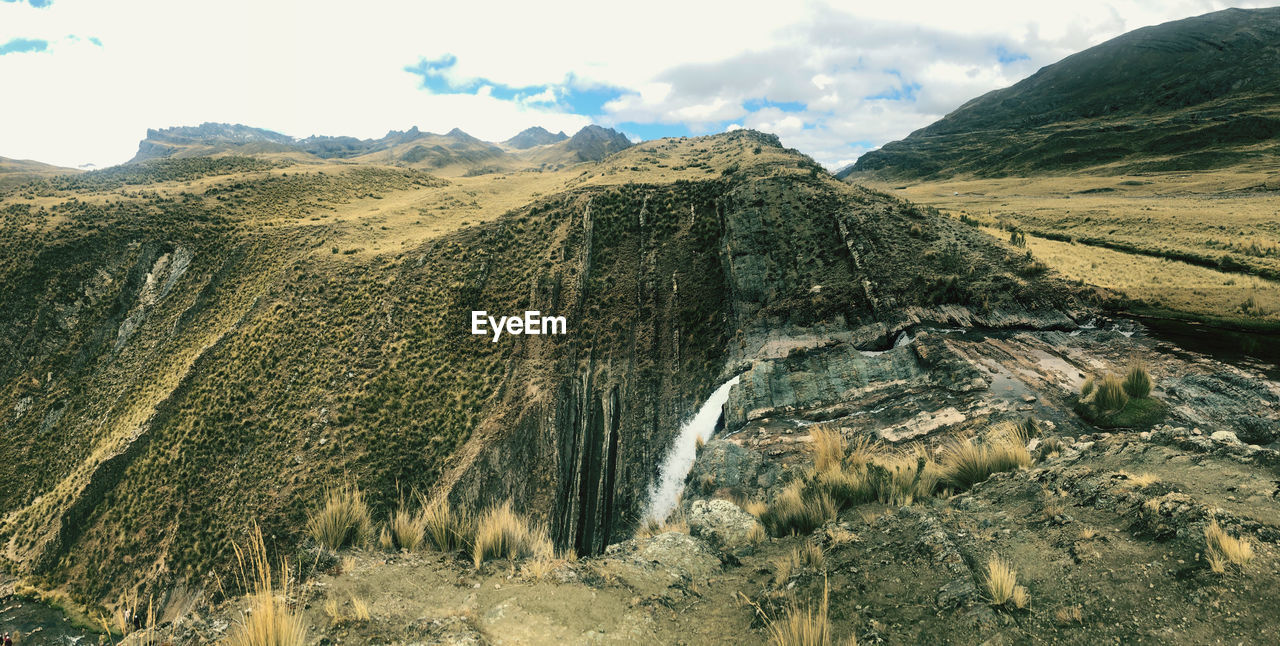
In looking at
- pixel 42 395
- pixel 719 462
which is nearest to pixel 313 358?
pixel 42 395

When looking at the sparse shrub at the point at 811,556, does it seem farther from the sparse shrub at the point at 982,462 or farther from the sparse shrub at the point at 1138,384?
the sparse shrub at the point at 1138,384

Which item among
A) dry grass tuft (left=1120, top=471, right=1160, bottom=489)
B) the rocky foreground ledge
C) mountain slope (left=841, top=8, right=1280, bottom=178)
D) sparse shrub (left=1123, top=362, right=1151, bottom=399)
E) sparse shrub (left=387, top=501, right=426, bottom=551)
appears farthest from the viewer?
mountain slope (left=841, top=8, right=1280, bottom=178)

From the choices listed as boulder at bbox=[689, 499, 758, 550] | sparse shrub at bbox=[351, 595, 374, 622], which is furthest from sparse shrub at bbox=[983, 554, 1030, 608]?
sparse shrub at bbox=[351, 595, 374, 622]

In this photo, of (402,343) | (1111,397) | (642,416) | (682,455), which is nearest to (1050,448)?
(1111,397)

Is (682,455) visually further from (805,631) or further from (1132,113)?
(1132,113)

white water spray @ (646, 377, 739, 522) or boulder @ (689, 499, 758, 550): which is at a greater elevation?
boulder @ (689, 499, 758, 550)

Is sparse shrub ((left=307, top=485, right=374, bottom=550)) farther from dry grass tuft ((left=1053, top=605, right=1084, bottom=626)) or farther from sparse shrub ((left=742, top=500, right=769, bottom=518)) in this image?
dry grass tuft ((left=1053, top=605, right=1084, bottom=626))
